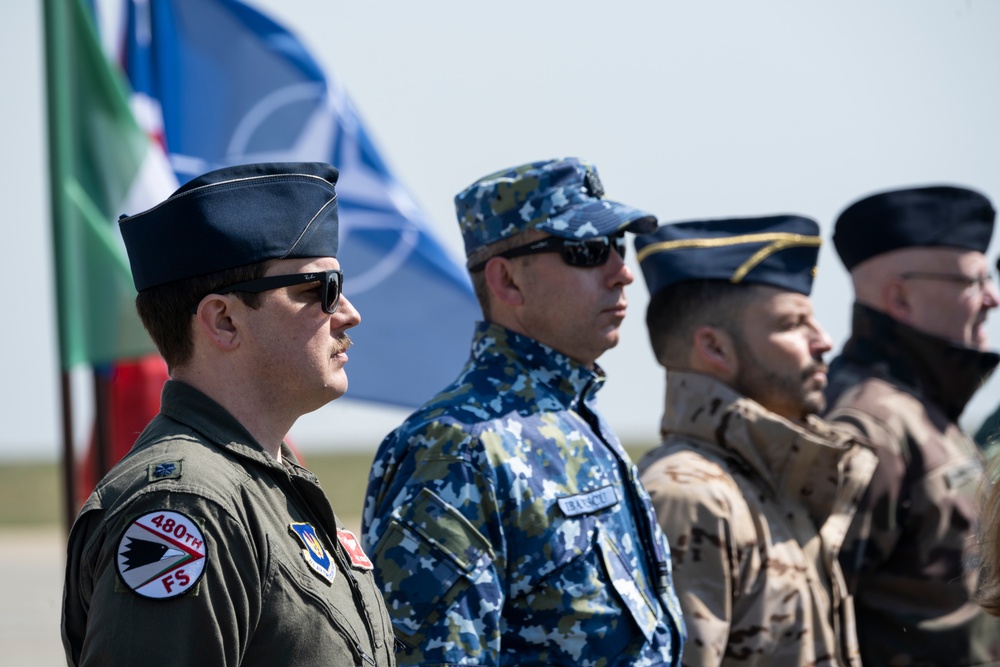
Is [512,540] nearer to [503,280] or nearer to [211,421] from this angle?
[503,280]

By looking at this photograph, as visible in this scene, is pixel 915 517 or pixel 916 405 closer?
pixel 915 517

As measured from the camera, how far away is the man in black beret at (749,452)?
4.05 m

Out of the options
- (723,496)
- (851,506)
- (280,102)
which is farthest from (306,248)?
(280,102)

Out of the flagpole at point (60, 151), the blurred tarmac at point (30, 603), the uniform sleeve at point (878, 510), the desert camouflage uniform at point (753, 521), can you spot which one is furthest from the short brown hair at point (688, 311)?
the blurred tarmac at point (30, 603)

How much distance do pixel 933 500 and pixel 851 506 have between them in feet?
1.82

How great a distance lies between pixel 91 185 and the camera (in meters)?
6.64

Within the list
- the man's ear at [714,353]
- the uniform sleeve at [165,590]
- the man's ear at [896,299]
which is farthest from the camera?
the man's ear at [896,299]

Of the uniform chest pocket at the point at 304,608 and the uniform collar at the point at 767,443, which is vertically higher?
the uniform chest pocket at the point at 304,608

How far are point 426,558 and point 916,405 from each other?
2.86 m

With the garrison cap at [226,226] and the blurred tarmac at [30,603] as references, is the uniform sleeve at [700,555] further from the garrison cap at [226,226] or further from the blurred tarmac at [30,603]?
the blurred tarmac at [30,603]

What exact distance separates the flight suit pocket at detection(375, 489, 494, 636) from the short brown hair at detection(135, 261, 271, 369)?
932 mm

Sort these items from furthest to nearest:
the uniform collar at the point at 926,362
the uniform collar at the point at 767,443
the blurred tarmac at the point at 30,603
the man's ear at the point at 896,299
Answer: the blurred tarmac at the point at 30,603
the man's ear at the point at 896,299
the uniform collar at the point at 926,362
the uniform collar at the point at 767,443

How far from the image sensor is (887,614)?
4.76m

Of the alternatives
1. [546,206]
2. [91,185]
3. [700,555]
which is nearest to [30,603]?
[91,185]
